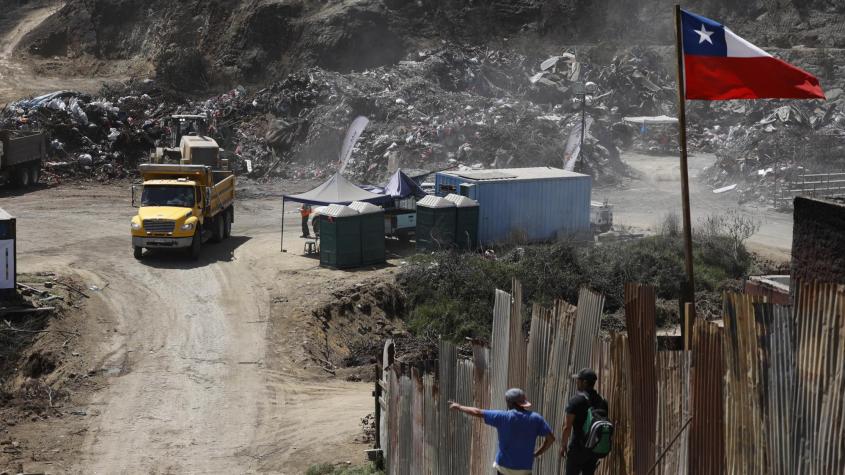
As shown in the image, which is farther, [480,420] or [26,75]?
[26,75]

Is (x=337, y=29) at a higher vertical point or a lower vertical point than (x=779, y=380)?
higher

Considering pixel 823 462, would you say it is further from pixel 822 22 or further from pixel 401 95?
pixel 822 22

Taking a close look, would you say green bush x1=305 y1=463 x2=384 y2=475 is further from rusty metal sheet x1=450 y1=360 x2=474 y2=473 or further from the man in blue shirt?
the man in blue shirt

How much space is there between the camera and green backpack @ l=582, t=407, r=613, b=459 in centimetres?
702

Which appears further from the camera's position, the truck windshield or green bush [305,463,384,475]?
the truck windshield

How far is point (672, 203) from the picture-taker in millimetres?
36562

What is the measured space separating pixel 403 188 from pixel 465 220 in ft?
7.82

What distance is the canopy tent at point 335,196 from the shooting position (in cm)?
2636

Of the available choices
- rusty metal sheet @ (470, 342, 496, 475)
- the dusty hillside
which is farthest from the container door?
the dusty hillside

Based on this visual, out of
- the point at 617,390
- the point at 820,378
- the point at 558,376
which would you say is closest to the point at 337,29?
the point at 558,376

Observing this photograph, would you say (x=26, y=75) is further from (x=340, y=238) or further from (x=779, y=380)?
(x=779, y=380)

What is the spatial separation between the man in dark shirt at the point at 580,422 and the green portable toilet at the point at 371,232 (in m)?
18.1

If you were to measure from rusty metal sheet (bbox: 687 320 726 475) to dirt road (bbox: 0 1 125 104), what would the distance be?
45.0 m

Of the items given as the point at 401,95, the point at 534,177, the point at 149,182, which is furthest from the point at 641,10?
the point at 149,182
